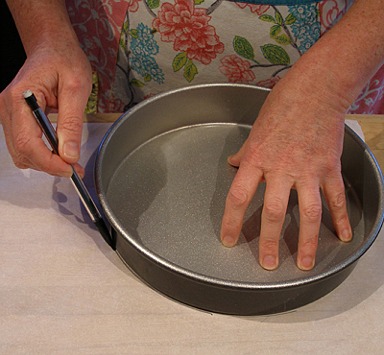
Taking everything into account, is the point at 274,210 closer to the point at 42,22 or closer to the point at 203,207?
the point at 203,207

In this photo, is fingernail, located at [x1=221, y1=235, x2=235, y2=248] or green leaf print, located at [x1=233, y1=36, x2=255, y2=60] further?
green leaf print, located at [x1=233, y1=36, x2=255, y2=60]

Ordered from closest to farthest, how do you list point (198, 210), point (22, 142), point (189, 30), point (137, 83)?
point (22, 142), point (198, 210), point (189, 30), point (137, 83)

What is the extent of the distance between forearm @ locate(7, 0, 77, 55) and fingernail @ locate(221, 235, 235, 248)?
32 cm

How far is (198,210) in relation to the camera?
69 centimetres

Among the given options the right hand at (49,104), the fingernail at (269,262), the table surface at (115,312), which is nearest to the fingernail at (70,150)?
the right hand at (49,104)

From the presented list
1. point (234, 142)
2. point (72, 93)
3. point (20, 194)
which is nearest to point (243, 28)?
point (234, 142)

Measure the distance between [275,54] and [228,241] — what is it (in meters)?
0.32

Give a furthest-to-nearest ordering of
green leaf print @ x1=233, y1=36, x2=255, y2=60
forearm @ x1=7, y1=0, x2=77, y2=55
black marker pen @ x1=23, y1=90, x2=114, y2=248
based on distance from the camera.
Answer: green leaf print @ x1=233, y1=36, x2=255, y2=60 < forearm @ x1=7, y1=0, x2=77, y2=55 < black marker pen @ x1=23, y1=90, x2=114, y2=248

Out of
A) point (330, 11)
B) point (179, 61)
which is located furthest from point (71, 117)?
point (330, 11)

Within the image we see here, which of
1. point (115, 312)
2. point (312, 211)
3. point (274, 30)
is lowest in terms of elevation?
point (115, 312)

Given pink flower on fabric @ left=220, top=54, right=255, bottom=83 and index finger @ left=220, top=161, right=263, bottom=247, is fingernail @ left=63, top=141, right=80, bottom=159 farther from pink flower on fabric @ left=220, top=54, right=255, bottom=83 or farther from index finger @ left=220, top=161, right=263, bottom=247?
pink flower on fabric @ left=220, top=54, right=255, bottom=83

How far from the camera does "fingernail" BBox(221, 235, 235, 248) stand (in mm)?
641

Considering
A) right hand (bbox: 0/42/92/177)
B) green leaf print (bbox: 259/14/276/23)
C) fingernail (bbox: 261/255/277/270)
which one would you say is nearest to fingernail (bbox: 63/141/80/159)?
right hand (bbox: 0/42/92/177)

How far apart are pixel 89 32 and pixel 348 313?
0.56 meters
